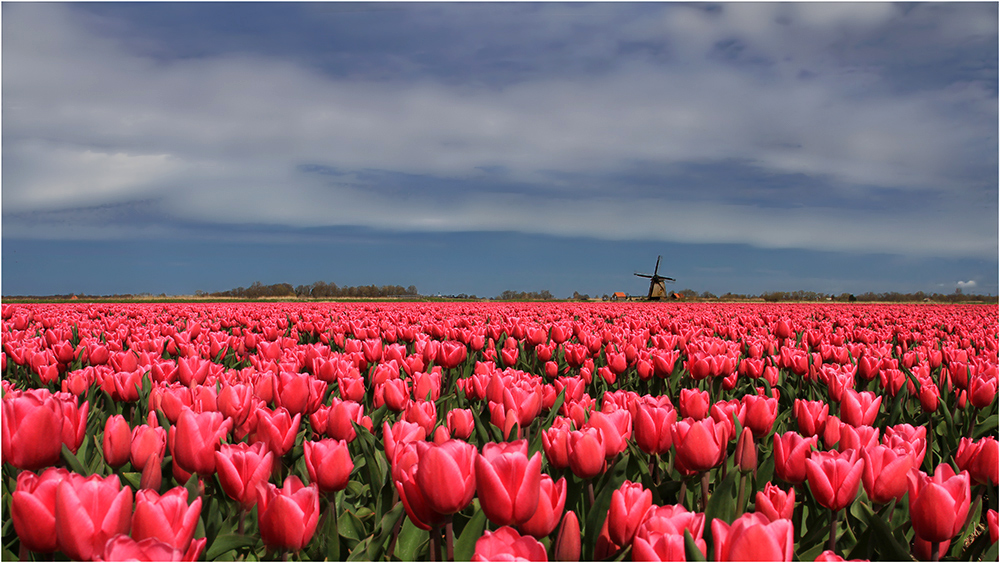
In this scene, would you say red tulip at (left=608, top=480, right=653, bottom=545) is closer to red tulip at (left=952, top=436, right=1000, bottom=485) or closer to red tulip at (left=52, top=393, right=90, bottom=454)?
red tulip at (left=952, top=436, right=1000, bottom=485)

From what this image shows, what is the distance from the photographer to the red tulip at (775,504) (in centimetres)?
199

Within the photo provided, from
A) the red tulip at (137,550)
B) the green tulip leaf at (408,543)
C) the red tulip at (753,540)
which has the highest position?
the red tulip at (753,540)

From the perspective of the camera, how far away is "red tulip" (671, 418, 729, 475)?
7.71ft

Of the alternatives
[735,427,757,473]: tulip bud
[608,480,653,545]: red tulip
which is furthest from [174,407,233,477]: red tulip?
[735,427,757,473]: tulip bud

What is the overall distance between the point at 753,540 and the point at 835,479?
3.01 feet

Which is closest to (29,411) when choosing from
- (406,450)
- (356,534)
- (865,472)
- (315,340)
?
(356,534)

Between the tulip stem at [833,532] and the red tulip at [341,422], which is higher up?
the red tulip at [341,422]

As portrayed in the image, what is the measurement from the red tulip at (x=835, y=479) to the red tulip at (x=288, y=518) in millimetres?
1745

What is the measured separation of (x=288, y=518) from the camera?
1.74 meters

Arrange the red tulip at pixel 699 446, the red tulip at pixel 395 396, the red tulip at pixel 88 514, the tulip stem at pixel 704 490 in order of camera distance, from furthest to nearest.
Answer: the red tulip at pixel 395 396 < the tulip stem at pixel 704 490 < the red tulip at pixel 699 446 < the red tulip at pixel 88 514

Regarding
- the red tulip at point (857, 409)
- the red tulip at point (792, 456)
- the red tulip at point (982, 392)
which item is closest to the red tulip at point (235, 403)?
the red tulip at point (792, 456)

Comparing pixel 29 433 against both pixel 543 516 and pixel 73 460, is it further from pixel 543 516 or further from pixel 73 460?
pixel 543 516

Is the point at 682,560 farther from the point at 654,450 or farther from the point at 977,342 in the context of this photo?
the point at 977,342

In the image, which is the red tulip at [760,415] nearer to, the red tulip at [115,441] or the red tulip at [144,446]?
the red tulip at [144,446]
